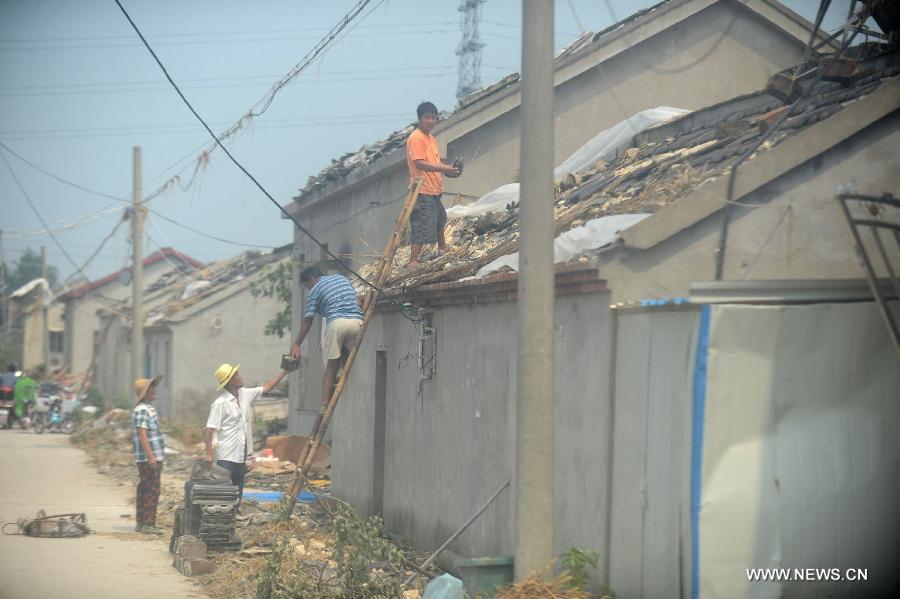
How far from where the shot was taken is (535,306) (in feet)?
23.2

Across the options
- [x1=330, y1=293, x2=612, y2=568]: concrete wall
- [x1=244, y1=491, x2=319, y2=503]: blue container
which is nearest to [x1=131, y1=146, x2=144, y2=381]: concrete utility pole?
[x1=244, y1=491, x2=319, y2=503]: blue container

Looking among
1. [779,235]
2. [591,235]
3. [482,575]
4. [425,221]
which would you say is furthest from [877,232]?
[425,221]

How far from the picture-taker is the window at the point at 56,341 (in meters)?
65.1

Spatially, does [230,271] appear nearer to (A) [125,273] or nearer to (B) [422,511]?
(A) [125,273]

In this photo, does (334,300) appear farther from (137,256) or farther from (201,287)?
(201,287)

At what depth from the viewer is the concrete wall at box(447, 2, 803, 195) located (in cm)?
1591

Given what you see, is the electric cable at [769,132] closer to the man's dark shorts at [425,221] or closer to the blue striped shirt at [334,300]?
the man's dark shorts at [425,221]

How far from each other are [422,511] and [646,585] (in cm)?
496

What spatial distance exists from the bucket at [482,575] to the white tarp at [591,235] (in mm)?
2266

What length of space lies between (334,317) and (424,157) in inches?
94.1

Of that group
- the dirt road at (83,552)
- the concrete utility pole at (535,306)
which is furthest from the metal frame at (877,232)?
the dirt road at (83,552)

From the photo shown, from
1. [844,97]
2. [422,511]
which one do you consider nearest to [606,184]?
[844,97]

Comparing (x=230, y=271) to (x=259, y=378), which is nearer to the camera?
(x=259, y=378)

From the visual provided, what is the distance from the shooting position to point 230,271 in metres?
37.5
